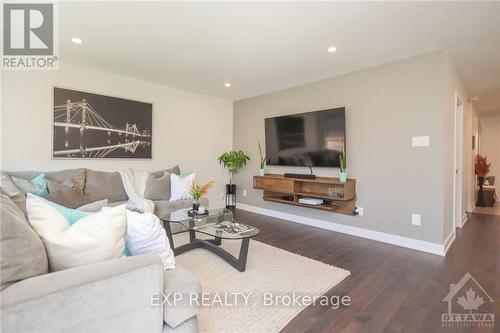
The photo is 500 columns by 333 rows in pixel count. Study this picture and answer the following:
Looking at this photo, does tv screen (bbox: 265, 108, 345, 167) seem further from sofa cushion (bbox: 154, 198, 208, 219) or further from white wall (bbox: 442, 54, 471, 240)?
sofa cushion (bbox: 154, 198, 208, 219)

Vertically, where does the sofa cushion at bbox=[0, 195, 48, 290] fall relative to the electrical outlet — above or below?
above

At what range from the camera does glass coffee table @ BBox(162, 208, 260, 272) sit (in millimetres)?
2311

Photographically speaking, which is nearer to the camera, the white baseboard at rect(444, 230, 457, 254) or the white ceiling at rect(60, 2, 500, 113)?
the white ceiling at rect(60, 2, 500, 113)

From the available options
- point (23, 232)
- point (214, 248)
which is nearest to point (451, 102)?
point (214, 248)

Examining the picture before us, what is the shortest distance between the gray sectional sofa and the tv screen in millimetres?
3109

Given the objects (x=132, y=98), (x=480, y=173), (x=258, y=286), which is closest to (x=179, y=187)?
(x=132, y=98)

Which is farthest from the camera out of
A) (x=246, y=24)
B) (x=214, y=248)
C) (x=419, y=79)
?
(x=419, y=79)

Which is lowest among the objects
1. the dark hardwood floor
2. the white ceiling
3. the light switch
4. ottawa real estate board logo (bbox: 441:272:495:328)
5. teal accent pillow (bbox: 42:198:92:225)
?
ottawa real estate board logo (bbox: 441:272:495:328)

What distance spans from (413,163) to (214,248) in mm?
2680

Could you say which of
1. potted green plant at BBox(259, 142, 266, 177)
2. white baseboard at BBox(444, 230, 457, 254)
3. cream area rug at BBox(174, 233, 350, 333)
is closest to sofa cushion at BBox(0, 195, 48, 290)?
cream area rug at BBox(174, 233, 350, 333)

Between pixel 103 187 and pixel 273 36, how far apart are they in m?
3.00

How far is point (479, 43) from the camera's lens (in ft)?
8.90

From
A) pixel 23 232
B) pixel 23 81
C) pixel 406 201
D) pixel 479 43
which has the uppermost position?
pixel 479 43

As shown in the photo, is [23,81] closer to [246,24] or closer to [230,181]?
A: [246,24]
